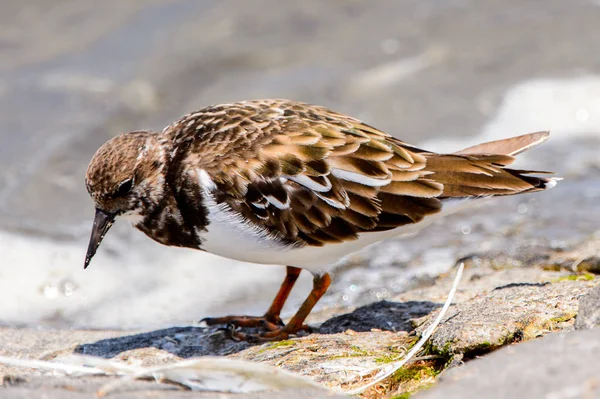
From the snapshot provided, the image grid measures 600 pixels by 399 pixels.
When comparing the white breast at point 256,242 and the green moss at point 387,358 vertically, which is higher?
the white breast at point 256,242

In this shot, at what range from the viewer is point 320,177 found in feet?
13.2

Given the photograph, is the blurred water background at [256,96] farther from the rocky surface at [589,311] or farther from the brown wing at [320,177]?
the rocky surface at [589,311]

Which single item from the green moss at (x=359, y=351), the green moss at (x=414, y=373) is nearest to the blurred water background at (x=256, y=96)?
the green moss at (x=359, y=351)

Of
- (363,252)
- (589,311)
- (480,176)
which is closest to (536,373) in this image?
(589,311)

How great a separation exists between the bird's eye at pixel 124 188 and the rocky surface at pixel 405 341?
29.5 inches

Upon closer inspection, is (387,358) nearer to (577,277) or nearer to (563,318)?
(563,318)

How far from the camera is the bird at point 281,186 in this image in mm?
3988

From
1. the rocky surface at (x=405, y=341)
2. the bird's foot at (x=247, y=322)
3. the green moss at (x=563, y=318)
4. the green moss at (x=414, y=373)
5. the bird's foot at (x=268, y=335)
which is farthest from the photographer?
the bird's foot at (x=247, y=322)

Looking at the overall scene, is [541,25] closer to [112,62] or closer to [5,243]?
[112,62]

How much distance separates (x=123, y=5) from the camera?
9.41 meters

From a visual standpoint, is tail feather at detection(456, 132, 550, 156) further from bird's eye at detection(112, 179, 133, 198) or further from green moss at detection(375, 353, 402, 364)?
bird's eye at detection(112, 179, 133, 198)

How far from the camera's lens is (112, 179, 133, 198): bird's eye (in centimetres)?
407

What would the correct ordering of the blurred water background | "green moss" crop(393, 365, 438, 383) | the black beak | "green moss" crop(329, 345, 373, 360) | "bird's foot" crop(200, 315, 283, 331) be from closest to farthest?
1. "green moss" crop(393, 365, 438, 383)
2. "green moss" crop(329, 345, 373, 360)
3. the black beak
4. "bird's foot" crop(200, 315, 283, 331)
5. the blurred water background

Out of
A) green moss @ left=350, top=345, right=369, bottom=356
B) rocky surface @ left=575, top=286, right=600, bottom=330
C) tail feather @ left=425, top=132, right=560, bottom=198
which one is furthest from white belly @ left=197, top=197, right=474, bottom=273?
rocky surface @ left=575, top=286, right=600, bottom=330
